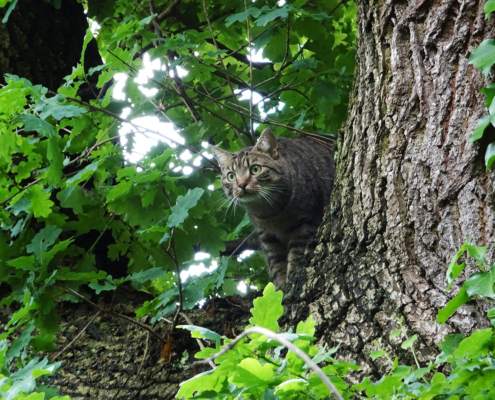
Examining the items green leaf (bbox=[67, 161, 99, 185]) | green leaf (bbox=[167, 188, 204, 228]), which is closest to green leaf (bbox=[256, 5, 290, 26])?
green leaf (bbox=[167, 188, 204, 228])

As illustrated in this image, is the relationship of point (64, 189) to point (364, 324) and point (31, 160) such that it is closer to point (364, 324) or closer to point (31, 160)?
point (31, 160)

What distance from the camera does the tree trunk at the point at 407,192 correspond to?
1.85 meters

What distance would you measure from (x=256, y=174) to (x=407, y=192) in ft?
7.22

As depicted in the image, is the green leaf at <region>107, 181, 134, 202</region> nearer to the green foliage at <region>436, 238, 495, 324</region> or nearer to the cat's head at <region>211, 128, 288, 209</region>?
the cat's head at <region>211, 128, 288, 209</region>

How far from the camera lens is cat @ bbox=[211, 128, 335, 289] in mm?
3875

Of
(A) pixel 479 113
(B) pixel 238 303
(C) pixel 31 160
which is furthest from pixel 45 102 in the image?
(A) pixel 479 113

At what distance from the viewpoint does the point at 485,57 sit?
66.2 inches

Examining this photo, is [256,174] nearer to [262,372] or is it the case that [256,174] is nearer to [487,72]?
[487,72]

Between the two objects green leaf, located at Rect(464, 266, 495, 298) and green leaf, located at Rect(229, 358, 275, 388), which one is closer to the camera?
green leaf, located at Rect(229, 358, 275, 388)

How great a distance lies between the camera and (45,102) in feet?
7.80

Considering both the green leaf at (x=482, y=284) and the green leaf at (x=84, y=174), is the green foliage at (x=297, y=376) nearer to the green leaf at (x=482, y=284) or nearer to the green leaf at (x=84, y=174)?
the green leaf at (x=482, y=284)

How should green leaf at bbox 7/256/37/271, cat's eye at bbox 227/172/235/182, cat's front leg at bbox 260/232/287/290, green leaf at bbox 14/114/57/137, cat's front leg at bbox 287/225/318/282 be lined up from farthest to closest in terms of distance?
cat's eye at bbox 227/172/235/182, cat's front leg at bbox 260/232/287/290, cat's front leg at bbox 287/225/318/282, green leaf at bbox 7/256/37/271, green leaf at bbox 14/114/57/137

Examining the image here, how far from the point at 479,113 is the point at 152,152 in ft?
6.07

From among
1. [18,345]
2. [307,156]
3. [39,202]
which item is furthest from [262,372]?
[307,156]
